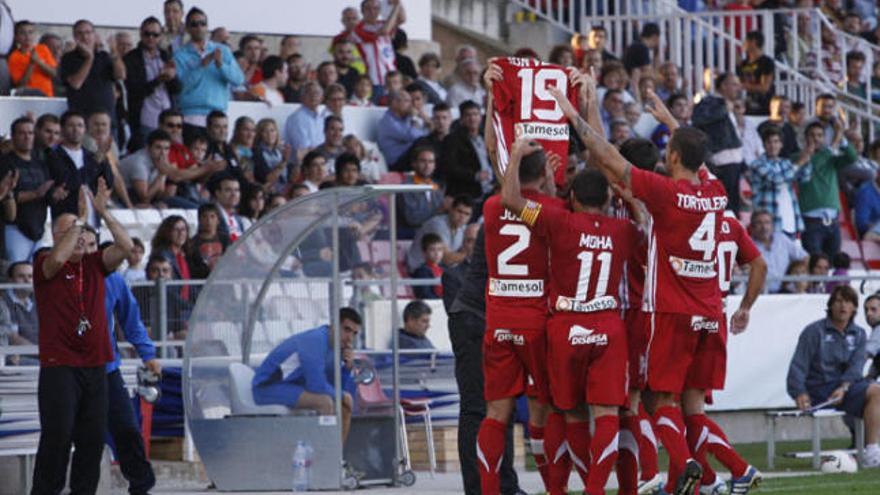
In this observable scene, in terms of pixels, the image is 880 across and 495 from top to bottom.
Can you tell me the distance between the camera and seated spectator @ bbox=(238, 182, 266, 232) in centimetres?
2136

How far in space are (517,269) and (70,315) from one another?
127 inches

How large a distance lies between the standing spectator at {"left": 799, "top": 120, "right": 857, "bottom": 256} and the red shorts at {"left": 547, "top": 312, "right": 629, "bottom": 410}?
1278cm

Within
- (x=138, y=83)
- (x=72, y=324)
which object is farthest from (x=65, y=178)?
(x=72, y=324)

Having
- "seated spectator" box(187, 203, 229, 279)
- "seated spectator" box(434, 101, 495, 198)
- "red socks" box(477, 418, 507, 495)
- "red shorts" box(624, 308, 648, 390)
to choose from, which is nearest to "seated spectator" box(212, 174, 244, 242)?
"seated spectator" box(187, 203, 229, 279)

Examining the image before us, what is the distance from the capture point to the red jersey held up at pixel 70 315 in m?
14.9

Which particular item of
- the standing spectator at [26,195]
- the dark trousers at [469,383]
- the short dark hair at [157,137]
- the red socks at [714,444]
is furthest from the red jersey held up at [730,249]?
the short dark hair at [157,137]

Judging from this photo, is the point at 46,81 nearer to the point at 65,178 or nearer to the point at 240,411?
the point at 65,178

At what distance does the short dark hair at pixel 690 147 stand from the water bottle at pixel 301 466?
4.54 meters

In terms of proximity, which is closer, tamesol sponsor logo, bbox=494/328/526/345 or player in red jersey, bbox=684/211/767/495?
tamesol sponsor logo, bbox=494/328/526/345

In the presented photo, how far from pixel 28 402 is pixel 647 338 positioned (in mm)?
5453

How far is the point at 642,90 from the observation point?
27.2 metres

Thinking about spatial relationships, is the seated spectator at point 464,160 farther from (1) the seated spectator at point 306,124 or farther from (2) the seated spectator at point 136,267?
(2) the seated spectator at point 136,267

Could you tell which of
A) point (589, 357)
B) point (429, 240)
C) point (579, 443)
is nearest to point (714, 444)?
point (579, 443)

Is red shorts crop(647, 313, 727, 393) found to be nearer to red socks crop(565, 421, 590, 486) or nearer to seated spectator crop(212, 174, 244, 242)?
red socks crop(565, 421, 590, 486)
